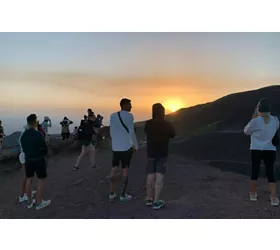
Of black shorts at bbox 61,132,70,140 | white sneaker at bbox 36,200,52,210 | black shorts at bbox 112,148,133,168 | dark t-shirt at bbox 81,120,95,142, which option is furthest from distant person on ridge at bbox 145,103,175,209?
black shorts at bbox 61,132,70,140

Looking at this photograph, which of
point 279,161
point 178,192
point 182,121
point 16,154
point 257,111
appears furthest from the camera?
point 182,121

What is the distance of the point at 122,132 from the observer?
5902mm

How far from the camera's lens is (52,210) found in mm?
6094

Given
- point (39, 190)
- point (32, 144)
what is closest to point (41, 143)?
point (32, 144)

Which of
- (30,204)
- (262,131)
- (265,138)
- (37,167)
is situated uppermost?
(262,131)

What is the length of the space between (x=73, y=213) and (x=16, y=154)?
667 cm

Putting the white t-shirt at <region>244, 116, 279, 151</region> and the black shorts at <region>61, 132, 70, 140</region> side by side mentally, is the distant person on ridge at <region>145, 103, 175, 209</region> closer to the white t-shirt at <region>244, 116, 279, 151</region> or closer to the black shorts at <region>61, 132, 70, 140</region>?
the white t-shirt at <region>244, 116, 279, 151</region>

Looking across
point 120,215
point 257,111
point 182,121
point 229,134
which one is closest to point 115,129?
point 120,215

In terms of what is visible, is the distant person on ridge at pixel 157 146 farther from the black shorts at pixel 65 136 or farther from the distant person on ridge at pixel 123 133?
the black shorts at pixel 65 136

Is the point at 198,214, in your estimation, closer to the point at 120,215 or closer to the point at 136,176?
the point at 120,215

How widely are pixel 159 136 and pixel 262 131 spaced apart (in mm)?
1659

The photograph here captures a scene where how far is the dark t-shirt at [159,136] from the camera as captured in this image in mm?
5578

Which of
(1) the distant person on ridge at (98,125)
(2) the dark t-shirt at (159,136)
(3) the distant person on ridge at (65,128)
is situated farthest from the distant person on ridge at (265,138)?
(3) the distant person on ridge at (65,128)

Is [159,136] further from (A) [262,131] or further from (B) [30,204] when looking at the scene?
(B) [30,204]
